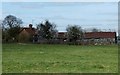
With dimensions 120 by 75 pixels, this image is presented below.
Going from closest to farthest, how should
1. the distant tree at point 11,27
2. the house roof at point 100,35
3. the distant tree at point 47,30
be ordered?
the distant tree at point 11,27, the distant tree at point 47,30, the house roof at point 100,35

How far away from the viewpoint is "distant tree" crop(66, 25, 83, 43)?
92250 millimetres

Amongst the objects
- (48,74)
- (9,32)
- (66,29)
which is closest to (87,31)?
(66,29)

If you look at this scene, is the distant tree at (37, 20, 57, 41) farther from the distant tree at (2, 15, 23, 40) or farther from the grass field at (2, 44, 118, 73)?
the grass field at (2, 44, 118, 73)

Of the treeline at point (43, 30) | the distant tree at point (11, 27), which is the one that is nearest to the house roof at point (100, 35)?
the treeline at point (43, 30)

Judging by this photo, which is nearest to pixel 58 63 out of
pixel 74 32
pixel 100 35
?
pixel 74 32

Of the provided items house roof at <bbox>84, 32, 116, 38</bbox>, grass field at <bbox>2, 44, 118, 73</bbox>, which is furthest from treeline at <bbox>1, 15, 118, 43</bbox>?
grass field at <bbox>2, 44, 118, 73</bbox>

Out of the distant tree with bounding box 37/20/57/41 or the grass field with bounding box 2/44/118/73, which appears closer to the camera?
the grass field with bounding box 2/44/118/73

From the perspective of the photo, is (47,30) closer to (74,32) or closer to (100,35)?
(74,32)

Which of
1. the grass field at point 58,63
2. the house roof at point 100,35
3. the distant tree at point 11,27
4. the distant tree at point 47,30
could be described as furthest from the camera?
the house roof at point 100,35

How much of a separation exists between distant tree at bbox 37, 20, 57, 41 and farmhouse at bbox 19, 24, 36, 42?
11.9ft

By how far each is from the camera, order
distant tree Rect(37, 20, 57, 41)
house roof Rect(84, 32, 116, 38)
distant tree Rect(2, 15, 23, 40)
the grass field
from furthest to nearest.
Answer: house roof Rect(84, 32, 116, 38) < distant tree Rect(37, 20, 57, 41) < distant tree Rect(2, 15, 23, 40) < the grass field

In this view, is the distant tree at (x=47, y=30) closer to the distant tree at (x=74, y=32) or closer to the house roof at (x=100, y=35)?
the distant tree at (x=74, y=32)

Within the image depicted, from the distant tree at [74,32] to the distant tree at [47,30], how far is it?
4.63 meters

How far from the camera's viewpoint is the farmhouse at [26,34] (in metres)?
85.3
